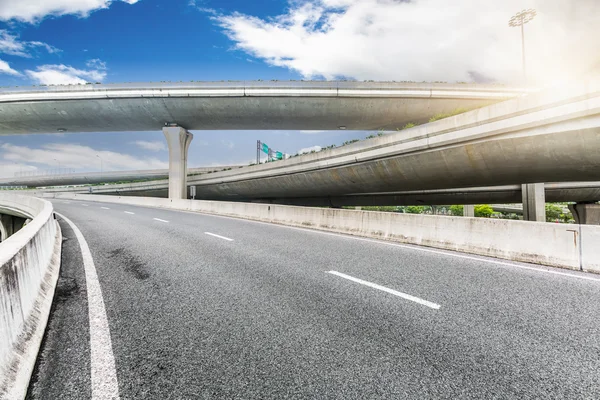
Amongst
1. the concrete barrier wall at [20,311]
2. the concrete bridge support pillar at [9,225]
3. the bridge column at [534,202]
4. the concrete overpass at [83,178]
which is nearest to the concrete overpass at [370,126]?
the bridge column at [534,202]

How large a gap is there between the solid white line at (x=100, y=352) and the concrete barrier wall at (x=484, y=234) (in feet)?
25.8

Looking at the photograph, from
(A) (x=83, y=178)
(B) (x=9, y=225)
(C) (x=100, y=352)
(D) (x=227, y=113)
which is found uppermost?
Result: (D) (x=227, y=113)

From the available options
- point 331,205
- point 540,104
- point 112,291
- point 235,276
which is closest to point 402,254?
point 235,276

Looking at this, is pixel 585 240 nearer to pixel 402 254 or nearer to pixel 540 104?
pixel 402 254

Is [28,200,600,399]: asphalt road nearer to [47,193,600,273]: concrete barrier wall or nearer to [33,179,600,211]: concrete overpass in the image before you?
[47,193,600,273]: concrete barrier wall

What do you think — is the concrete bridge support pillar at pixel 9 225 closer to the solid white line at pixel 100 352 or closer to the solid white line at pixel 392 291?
the solid white line at pixel 100 352

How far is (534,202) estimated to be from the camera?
21.6 meters

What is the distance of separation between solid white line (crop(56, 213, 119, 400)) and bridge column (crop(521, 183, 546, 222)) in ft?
85.2

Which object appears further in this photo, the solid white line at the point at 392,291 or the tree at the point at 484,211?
the tree at the point at 484,211

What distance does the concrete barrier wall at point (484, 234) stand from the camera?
19.9 ft

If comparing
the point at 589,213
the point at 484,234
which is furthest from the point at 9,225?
the point at 589,213

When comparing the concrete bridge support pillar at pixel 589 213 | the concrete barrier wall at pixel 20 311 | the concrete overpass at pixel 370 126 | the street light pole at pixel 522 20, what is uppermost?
the street light pole at pixel 522 20

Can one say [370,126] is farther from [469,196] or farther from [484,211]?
[484,211]

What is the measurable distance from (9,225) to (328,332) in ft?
138
